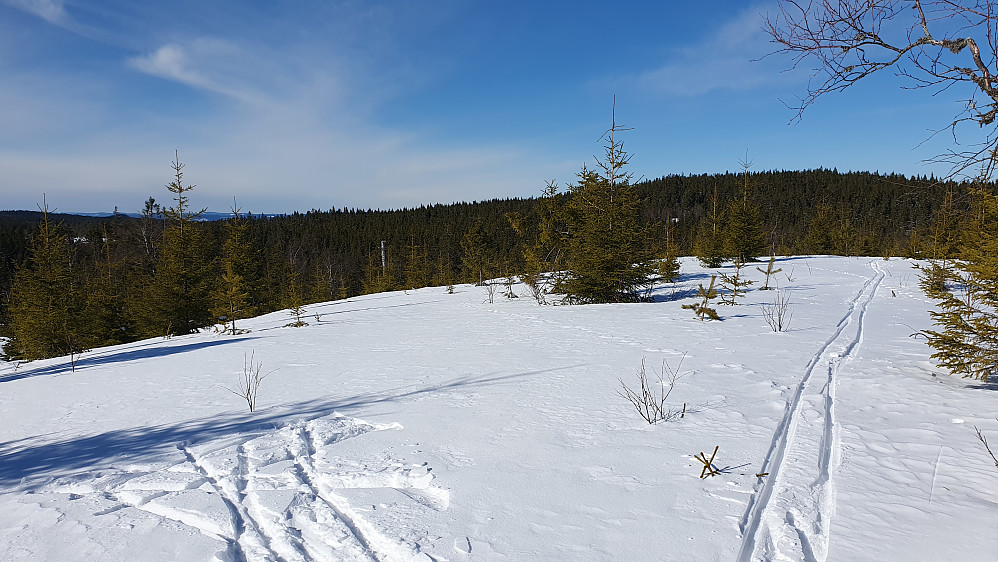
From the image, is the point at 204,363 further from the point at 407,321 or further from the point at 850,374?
the point at 850,374

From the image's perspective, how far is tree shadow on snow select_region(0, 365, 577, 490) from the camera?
3799mm

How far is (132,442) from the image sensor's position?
4.41m

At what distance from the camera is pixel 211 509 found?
298 cm

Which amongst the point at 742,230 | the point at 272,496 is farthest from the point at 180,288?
the point at 742,230

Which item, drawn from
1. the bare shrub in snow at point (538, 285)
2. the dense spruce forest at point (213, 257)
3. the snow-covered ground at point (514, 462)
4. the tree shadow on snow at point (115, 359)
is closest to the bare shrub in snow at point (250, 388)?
the snow-covered ground at point (514, 462)

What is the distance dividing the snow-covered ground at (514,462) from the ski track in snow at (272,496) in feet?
0.06

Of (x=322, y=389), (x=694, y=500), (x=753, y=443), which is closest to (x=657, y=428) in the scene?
(x=753, y=443)

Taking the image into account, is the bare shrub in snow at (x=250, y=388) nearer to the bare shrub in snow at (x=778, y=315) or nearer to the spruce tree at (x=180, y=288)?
the bare shrub in snow at (x=778, y=315)

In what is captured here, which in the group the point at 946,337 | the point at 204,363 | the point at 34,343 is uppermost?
the point at 946,337

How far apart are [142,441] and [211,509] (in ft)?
7.07

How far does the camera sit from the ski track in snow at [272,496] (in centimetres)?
257

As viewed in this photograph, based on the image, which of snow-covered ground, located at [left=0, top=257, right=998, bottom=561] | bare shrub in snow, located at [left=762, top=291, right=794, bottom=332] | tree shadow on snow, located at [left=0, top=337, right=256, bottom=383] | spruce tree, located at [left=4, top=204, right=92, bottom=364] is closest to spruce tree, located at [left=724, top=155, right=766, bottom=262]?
bare shrub in snow, located at [left=762, top=291, right=794, bottom=332]

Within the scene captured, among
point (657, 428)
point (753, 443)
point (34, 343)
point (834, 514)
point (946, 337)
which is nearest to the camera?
point (834, 514)

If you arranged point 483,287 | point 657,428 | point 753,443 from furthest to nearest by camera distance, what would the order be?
1. point 483,287
2. point 657,428
3. point 753,443
